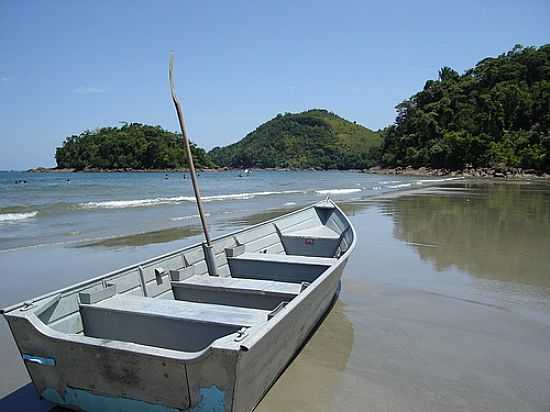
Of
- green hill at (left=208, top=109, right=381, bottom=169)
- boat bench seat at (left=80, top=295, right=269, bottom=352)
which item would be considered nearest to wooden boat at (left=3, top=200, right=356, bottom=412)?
boat bench seat at (left=80, top=295, right=269, bottom=352)

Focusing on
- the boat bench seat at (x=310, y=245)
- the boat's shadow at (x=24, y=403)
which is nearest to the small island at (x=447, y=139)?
the boat bench seat at (x=310, y=245)


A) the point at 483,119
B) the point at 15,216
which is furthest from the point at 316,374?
the point at 483,119

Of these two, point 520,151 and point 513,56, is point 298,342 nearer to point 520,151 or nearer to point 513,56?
point 520,151

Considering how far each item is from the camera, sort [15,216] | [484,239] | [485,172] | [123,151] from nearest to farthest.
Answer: [484,239] < [15,216] < [485,172] < [123,151]

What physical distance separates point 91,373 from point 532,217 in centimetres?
1540

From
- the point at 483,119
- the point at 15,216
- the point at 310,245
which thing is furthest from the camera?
the point at 483,119

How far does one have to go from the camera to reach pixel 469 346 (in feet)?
15.2

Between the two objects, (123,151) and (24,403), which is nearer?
(24,403)

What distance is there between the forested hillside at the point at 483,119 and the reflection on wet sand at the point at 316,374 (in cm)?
5994

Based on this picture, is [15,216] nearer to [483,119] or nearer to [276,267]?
[276,267]

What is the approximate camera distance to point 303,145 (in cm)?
15738

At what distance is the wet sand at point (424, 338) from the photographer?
3.65 meters

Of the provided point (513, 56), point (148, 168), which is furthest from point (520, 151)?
point (148, 168)

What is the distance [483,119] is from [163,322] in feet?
258
